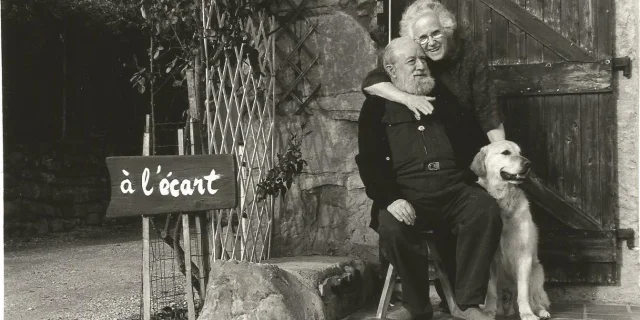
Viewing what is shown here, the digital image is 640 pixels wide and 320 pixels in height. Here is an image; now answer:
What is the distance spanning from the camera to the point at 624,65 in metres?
4.80

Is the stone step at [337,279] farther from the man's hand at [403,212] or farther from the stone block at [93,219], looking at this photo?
the stone block at [93,219]

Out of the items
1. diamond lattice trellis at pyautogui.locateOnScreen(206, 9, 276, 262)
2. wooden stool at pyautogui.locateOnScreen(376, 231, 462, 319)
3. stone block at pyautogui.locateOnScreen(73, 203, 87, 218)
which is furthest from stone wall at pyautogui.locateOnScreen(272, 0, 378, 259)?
stone block at pyautogui.locateOnScreen(73, 203, 87, 218)

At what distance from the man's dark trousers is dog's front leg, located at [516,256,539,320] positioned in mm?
245

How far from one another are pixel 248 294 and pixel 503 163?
145cm

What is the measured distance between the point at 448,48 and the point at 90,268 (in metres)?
4.60

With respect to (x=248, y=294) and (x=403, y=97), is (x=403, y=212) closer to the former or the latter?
(x=403, y=97)

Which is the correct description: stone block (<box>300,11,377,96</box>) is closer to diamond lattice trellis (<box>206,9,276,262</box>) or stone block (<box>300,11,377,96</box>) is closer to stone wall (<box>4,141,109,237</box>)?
diamond lattice trellis (<box>206,9,276,262</box>)

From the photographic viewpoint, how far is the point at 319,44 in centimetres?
511

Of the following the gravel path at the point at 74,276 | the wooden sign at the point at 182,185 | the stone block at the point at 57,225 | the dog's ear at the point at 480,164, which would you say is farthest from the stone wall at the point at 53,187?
the dog's ear at the point at 480,164

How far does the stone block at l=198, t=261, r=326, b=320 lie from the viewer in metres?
3.88

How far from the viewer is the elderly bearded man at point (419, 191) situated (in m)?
4.02

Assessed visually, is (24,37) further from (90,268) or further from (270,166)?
(270,166)

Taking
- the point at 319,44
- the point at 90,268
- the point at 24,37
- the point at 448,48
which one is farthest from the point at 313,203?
the point at 24,37

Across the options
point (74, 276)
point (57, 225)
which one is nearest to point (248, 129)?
point (74, 276)
